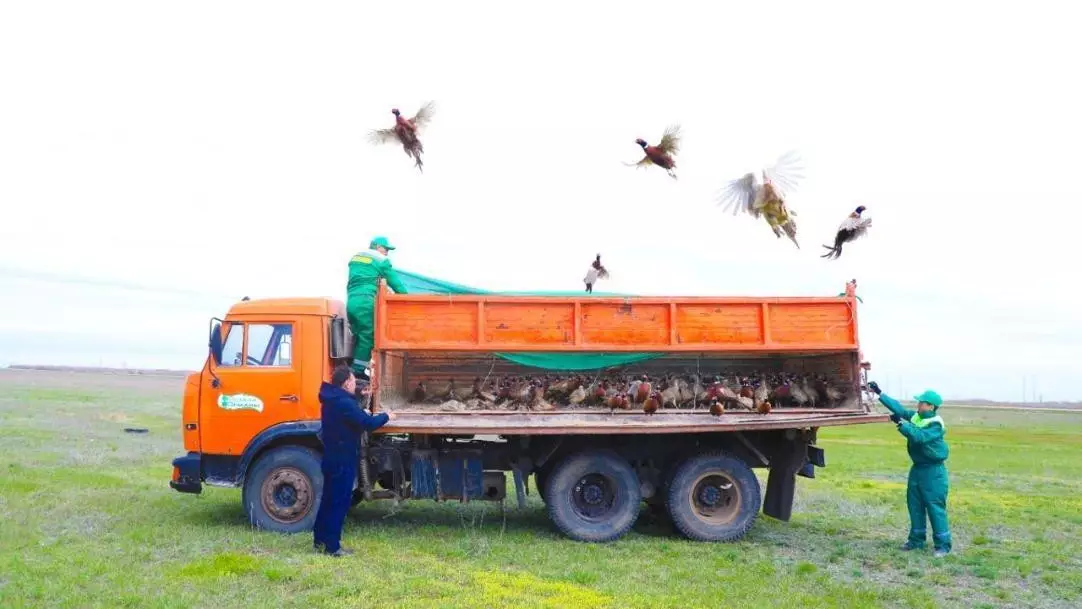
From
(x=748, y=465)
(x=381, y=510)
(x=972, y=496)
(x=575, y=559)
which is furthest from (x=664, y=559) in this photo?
(x=972, y=496)

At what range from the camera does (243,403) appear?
33.7 ft

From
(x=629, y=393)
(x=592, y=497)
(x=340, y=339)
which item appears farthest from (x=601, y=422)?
(x=340, y=339)

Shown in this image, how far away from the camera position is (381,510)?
12.1m

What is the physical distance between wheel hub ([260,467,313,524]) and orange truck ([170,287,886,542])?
0.05 ft

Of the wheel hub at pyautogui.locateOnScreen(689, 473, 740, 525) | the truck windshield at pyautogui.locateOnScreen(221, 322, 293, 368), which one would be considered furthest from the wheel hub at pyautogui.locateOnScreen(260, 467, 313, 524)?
the wheel hub at pyautogui.locateOnScreen(689, 473, 740, 525)

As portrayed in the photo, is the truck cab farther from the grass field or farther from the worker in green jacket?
the worker in green jacket

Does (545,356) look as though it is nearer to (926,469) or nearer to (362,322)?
(362,322)

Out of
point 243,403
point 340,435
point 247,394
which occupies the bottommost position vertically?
point 340,435

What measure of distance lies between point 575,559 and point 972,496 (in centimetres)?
908

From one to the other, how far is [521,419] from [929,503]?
15.5 feet

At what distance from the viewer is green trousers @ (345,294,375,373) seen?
10289 millimetres

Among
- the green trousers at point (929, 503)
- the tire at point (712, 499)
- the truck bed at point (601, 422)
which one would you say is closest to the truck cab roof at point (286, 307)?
the truck bed at point (601, 422)

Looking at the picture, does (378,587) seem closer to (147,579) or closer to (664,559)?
(147,579)

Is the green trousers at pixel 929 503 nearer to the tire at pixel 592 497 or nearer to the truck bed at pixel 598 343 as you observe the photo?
the truck bed at pixel 598 343
